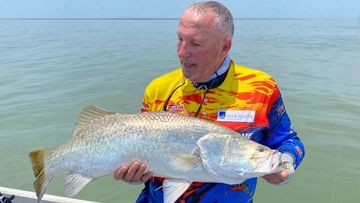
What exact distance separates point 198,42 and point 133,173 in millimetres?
930

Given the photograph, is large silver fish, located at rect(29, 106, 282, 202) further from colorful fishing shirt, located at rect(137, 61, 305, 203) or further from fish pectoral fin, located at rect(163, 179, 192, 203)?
colorful fishing shirt, located at rect(137, 61, 305, 203)

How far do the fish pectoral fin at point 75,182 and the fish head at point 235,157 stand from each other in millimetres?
778

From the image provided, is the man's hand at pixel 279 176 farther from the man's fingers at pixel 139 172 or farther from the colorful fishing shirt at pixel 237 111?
the man's fingers at pixel 139 172

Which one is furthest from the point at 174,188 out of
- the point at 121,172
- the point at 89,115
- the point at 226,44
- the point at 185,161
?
the point at 226,44

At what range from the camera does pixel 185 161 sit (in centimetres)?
240

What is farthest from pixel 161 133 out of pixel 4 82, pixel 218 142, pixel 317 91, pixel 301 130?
A: pixel 4 82

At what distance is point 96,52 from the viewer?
93.6 feet

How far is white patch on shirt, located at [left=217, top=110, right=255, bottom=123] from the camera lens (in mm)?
2754

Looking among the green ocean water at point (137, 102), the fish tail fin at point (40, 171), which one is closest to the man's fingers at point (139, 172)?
the fish tail fin at point (40, 171)

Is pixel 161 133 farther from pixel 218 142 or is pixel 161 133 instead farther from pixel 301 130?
pixel 301 130

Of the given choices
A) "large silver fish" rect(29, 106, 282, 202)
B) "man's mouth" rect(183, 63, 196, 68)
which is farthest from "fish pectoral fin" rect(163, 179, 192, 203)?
"man's mouth" rect(183, 63, 196, 68)

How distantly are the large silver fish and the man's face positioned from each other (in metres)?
0.40

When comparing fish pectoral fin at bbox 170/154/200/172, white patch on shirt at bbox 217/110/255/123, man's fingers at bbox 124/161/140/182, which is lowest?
man's fingers at bbox 124/161/140/182

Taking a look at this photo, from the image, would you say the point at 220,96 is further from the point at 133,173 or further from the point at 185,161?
the point at 133,173
